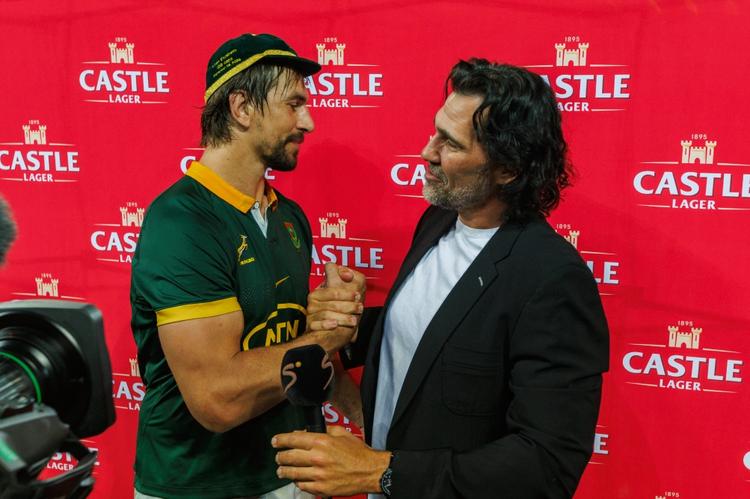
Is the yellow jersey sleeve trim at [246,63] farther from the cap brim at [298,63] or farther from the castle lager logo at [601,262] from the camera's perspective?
the castle lager logo at [601,262]

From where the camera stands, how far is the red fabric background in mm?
1942

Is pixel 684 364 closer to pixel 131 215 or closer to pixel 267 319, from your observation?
pixel 267 319

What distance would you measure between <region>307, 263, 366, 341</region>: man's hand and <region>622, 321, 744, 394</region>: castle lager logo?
2.99ft

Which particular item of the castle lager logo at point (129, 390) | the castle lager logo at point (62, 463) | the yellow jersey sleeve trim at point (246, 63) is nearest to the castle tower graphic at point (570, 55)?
the yellow jersey sleeve trim at point (246, 63)

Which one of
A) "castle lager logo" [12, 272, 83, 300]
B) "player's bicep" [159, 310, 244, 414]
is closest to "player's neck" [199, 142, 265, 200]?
"player's bicep" [159, 310, 244, 414]

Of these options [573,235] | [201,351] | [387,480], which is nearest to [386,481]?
[387,480]

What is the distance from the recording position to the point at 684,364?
2072 mm

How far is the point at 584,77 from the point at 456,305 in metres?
0.93

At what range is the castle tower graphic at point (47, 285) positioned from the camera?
99.5 inches

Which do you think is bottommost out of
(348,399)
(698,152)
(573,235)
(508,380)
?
(348,399)

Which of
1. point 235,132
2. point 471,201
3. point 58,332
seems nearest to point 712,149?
point 471,201

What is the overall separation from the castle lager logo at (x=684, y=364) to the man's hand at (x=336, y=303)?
912 millimetres

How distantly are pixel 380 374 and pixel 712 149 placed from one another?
43.8 inches

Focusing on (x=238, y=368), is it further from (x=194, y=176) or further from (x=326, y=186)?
(x=326, y=186)
